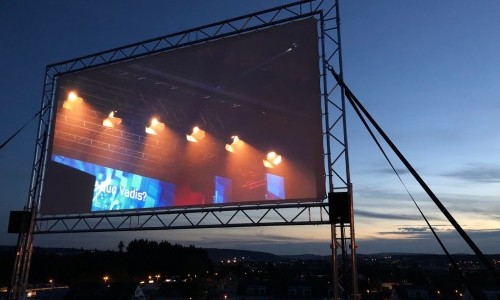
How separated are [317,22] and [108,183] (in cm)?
617

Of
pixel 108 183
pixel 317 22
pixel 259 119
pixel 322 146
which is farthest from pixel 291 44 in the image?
pixel 108 183

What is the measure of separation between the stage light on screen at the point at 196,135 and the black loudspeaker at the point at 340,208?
10.8 feet

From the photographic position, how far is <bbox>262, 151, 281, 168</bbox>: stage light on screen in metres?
8.51

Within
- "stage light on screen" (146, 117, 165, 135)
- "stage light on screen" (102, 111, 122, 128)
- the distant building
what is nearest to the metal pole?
"stage light on screen" (146, 117, 165, 135)

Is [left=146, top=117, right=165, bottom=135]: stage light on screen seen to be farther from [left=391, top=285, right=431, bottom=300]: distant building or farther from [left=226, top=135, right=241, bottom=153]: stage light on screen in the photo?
[left=391, top=285, right=431, bottom=300]: distant building

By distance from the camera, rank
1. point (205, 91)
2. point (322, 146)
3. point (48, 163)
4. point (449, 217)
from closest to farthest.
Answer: point (449, 217) < point (322, 146) < point (205, 91) < point (48, 163)

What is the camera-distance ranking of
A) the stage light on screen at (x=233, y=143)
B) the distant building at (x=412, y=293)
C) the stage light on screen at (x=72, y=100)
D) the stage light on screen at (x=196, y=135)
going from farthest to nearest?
the distant building at (x=412, y=293) < the stage light on screen at (x=72, y=100) < the stage light on screen at (x=196, y=135) < the stage light on screen at (x=233, y=143)

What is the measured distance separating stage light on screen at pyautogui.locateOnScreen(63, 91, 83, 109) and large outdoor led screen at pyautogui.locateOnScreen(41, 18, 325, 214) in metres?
0.04

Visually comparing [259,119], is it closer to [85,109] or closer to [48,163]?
[85,109]

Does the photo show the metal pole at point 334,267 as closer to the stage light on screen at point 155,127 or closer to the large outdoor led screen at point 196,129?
the large outdoor led screen at point 196,129

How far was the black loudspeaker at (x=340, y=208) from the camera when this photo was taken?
7725 millimetres

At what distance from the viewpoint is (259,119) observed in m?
8.89

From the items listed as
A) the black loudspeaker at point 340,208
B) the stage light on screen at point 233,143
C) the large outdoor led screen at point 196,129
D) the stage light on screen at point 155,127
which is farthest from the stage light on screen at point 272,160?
the stage light on screen at point 155,127

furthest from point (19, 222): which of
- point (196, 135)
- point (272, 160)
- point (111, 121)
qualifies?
point (272, 160)
